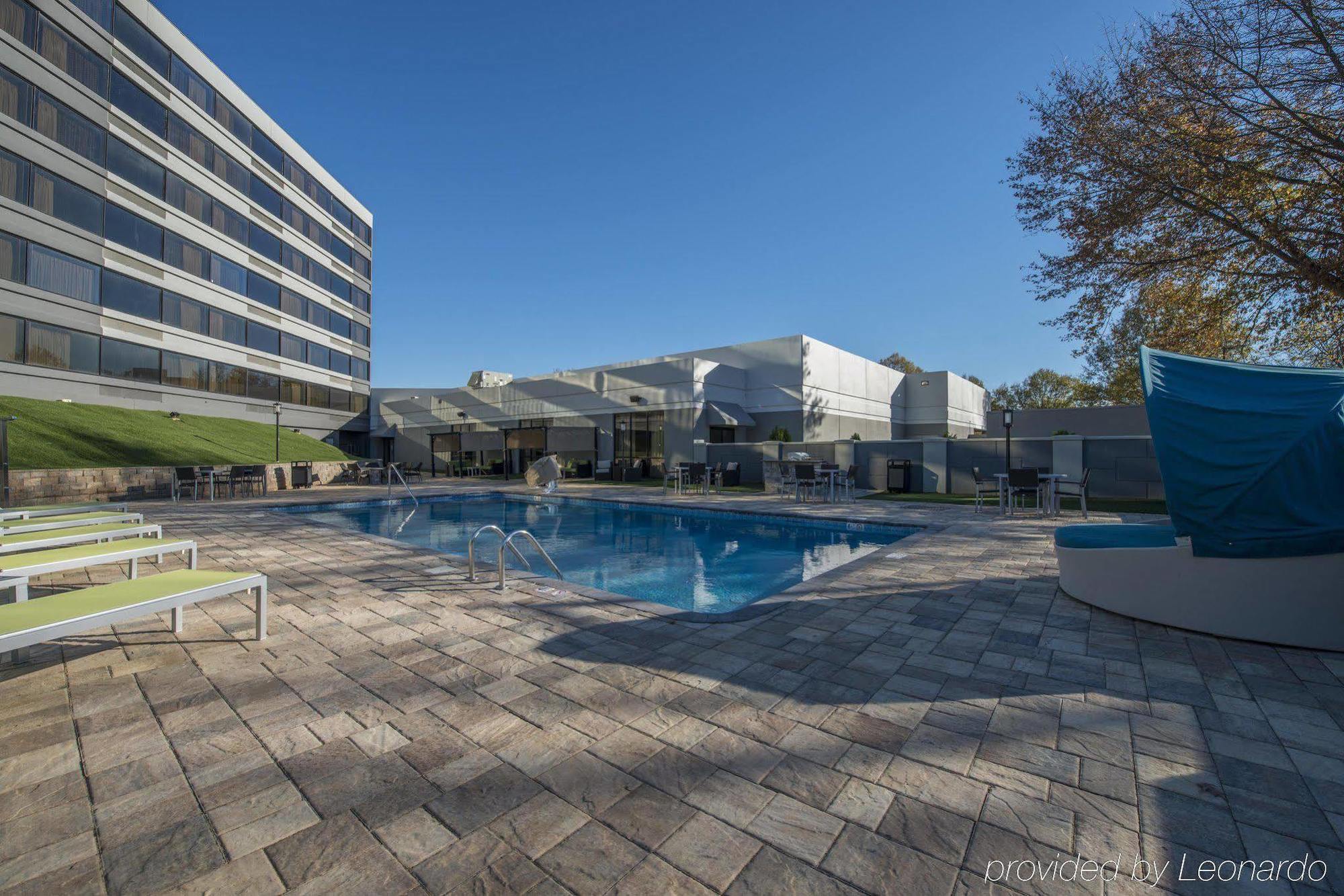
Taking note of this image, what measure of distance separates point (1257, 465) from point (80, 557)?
8822 millimetres

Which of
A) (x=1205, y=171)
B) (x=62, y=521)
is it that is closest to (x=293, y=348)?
(x=62, y=521)

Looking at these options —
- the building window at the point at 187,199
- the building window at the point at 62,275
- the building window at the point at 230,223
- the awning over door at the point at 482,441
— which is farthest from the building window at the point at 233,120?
the awning over door at the point at 482,441

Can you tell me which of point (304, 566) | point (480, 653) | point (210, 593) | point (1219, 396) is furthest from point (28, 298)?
point (1219, 396)

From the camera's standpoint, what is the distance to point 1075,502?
13.1 m

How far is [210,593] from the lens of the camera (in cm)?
364

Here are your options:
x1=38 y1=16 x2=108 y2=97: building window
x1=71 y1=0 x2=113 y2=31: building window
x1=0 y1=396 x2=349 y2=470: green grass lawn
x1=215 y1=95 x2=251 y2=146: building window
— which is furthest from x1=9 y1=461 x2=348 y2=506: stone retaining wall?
x1=215 y1=95 x2=251 y2=146: building window

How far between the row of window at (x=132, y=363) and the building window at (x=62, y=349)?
0.05 ft

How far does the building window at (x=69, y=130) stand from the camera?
1727cm

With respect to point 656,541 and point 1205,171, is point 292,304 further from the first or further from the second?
point 1205,171

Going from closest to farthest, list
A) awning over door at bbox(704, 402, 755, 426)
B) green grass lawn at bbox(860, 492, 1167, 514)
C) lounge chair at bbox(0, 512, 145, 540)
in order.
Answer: lounge chair at bbox(0, 512, 145, 540)
green grass lawn at bbox(860, 492, 1167, 514)
awning over door at bbox(704, 402, 755, 426)

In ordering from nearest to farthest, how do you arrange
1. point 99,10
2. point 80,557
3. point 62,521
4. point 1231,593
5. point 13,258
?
1. point 1231,593
2. point 80,557
3. point 62,521
4. point 13,258
5. point 99,10

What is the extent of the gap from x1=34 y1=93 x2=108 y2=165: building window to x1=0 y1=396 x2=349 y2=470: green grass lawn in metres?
8.48

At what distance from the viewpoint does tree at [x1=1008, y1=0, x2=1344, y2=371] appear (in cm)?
824

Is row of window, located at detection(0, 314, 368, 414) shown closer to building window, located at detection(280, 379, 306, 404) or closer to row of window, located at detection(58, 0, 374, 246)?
building window, located at detection(280, 379, 306, 404)
